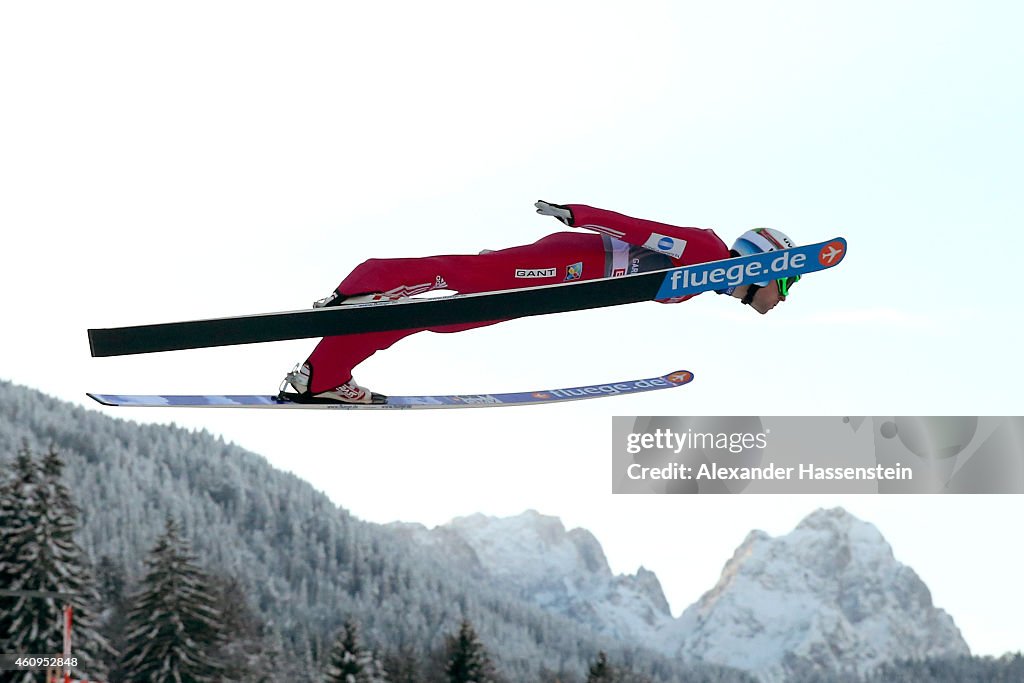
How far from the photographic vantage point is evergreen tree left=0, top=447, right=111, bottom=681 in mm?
27609

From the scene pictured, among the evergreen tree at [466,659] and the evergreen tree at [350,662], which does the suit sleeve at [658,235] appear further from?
the evergreen tree at [466,659]

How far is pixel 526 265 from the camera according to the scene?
7.74 m

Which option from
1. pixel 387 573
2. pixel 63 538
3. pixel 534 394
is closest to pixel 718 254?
pixel 534 394

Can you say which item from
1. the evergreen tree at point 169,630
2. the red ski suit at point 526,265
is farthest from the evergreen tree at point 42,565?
the red ski suit at point 526,265

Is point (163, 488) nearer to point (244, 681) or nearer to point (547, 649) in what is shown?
point (547, 649)

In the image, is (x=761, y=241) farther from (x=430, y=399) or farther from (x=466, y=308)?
(x=430, y=399)

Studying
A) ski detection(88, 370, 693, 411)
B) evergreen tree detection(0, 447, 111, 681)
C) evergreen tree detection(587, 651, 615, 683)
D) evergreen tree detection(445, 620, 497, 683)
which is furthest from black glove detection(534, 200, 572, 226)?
evergreen tree detection(445, 620, 497, 683)

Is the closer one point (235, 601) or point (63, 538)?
point (63, 538)

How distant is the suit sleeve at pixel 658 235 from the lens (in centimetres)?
780

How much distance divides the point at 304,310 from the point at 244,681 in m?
30.7

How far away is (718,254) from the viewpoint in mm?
8227

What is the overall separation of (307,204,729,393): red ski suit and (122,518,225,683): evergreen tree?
2424cm

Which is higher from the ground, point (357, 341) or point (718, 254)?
point (718, 254)

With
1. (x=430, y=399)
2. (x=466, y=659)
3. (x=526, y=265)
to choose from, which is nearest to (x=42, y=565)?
(x=466, y=659)
